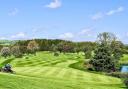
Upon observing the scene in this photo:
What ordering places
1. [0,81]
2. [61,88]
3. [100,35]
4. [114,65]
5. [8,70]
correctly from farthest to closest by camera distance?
[100,35] → [114,65] → [8,70] → [61,88] → [0,81]

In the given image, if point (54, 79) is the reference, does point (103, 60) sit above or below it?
above

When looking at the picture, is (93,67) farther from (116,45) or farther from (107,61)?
(116,45)

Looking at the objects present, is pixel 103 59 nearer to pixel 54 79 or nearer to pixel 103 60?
pixel 103 60

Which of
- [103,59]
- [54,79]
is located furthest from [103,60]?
[54,79]

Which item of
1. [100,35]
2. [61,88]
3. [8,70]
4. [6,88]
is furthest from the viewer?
[100,35]

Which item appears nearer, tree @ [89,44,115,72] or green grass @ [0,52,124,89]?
green grass @ [0,52,124,89]

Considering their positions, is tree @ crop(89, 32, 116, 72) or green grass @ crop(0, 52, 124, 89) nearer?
green grass @ crop(0, 52, 124, 89)

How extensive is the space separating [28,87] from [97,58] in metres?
85.3

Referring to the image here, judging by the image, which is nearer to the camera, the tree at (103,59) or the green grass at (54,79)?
the green grass at (54,79)

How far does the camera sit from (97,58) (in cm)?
10831

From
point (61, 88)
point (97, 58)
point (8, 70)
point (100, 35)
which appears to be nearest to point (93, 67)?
point (97, 58)

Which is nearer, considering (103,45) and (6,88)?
(6,88)

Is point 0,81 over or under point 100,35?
under

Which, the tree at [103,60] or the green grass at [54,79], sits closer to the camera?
the green grass at [54,79]
